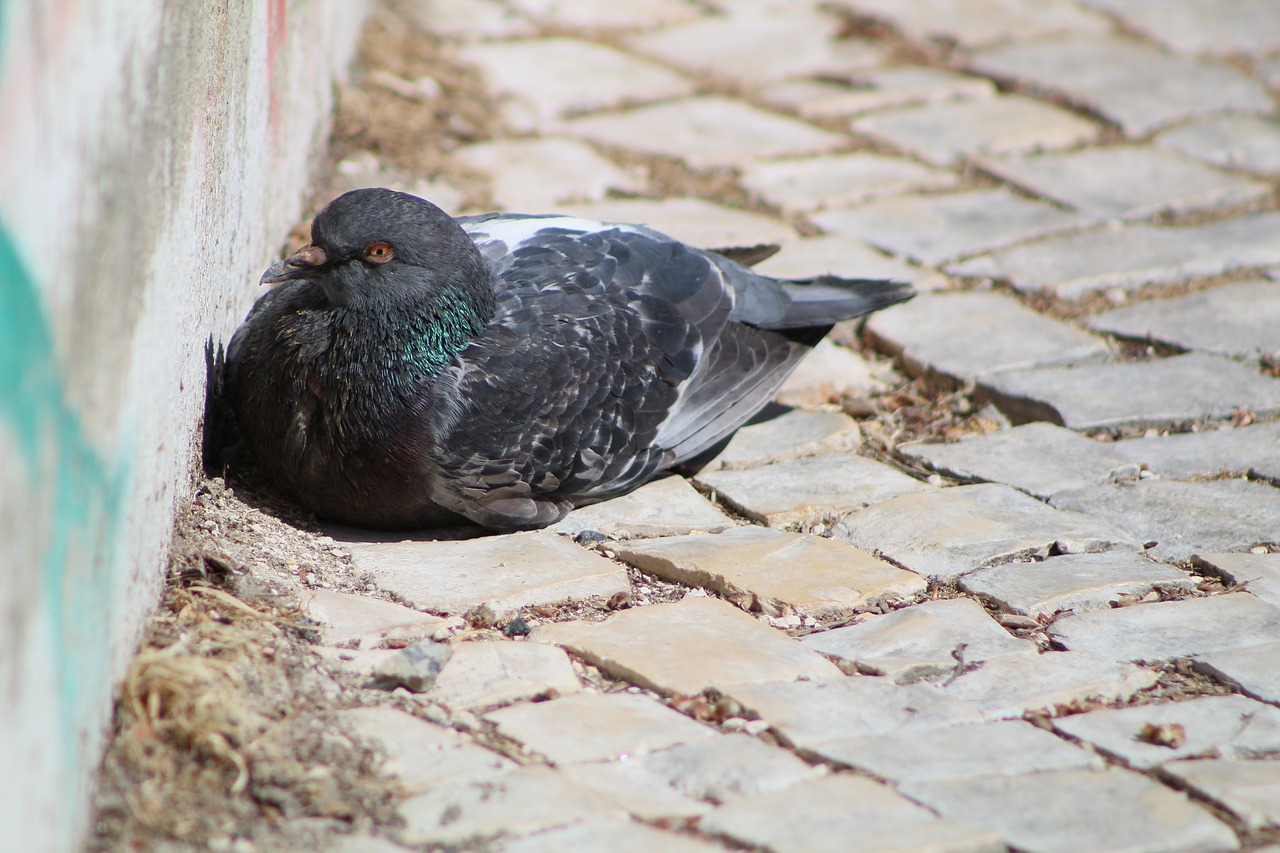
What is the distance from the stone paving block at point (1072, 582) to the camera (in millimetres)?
3135

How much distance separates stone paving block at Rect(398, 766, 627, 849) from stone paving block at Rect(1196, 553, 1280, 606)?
176 centimetres

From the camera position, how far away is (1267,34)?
22.9 feet

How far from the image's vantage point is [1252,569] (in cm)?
329

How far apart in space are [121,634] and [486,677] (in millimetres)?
680

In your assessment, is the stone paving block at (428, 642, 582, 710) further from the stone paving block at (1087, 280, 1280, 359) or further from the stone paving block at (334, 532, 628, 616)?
the stone paving block at (1087, 280, 1280, 359)

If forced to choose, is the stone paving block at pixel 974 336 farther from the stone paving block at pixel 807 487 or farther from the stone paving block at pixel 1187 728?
the stone paving block at pixel 1187 728

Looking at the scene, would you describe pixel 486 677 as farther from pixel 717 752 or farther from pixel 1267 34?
pixel 1267 34

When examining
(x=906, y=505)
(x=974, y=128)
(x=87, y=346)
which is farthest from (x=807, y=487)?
(x=974, y=128)

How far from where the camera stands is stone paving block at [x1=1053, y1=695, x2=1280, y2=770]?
8.34 ft

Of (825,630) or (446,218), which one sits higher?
(446,218)

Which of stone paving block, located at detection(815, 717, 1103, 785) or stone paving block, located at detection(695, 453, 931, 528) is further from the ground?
stone paving block, located at detection(695, 453, 931, 528)

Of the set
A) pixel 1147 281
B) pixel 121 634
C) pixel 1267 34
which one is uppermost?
pixel 1267 34

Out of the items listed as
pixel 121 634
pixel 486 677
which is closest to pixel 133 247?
Result: pixel 121 634

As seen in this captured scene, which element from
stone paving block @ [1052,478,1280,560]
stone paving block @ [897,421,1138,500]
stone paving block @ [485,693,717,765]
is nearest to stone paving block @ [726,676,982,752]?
stone paving block @ [485,693,717,765]
